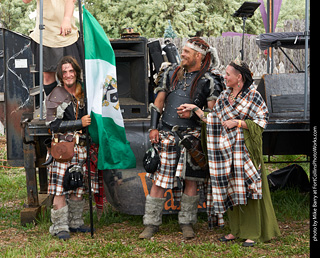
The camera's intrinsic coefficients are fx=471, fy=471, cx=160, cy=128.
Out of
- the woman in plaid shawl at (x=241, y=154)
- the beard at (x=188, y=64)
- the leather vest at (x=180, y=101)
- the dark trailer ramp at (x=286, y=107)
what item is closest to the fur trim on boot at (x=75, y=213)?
the leather vest at (x=180, y=101)

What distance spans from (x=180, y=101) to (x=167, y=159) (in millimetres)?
610

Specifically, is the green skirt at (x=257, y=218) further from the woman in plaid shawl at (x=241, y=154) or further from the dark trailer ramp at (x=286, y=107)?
the dark trailer ramp at (x=286, y=107)

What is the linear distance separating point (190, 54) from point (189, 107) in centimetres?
55

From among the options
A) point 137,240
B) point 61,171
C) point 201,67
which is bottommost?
point 137,240

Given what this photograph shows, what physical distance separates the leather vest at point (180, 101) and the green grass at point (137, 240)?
1213 millimetres

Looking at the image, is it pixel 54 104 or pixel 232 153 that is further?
pixel 54 104

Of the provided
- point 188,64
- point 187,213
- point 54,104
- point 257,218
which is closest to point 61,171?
point 54,104

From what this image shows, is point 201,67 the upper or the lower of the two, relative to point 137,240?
upper

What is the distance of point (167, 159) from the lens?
15.9 ft

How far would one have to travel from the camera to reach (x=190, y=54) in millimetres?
4770

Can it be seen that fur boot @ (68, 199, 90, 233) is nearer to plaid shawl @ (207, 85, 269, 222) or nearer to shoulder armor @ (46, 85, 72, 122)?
shoulder armor @ (46, 85, 72, 122)

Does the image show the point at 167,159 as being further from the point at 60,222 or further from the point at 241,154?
the point at 60,222
